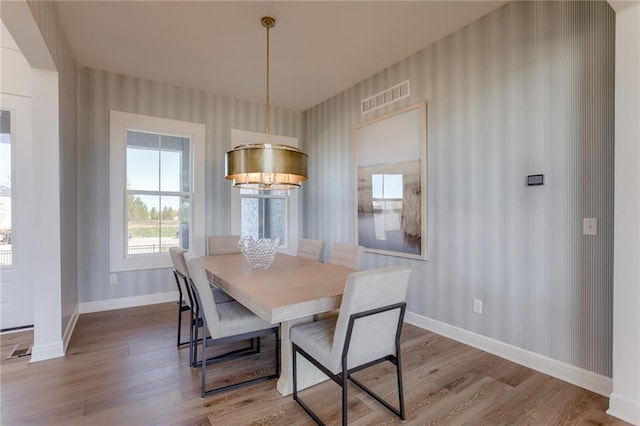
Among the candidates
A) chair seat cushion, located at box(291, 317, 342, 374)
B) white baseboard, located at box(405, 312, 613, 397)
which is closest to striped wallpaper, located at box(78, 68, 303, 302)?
chair seat cushion, located at box(291, 317, 342, 374)

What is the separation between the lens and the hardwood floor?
70.9 inches

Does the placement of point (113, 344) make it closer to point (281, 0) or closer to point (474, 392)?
point (474, 392)

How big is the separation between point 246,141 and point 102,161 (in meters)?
1.78

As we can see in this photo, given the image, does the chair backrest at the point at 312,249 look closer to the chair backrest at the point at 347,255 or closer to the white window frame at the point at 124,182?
the chair backrest at the point at 347,255

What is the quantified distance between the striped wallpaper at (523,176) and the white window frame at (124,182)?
2712 mm

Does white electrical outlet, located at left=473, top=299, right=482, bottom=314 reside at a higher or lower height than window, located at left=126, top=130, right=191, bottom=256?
lower

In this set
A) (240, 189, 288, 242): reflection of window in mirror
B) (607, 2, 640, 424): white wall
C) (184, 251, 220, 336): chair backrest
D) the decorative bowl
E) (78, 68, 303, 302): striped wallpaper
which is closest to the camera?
(607, 2, 640, 424): white wall

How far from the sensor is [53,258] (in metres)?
2.49

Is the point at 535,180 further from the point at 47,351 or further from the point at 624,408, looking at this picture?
the point at 47,351

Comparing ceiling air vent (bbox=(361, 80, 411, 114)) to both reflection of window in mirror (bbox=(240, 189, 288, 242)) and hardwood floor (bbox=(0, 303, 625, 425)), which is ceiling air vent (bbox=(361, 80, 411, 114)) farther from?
hardwood floor (bbox=(0, 303, 625, 425))

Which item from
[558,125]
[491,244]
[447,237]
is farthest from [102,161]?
[558,125]

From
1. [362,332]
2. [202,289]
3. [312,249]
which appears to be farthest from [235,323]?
[312,249]

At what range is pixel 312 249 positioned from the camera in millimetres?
3254

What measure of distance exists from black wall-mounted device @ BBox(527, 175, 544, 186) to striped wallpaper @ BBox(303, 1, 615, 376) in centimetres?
5
